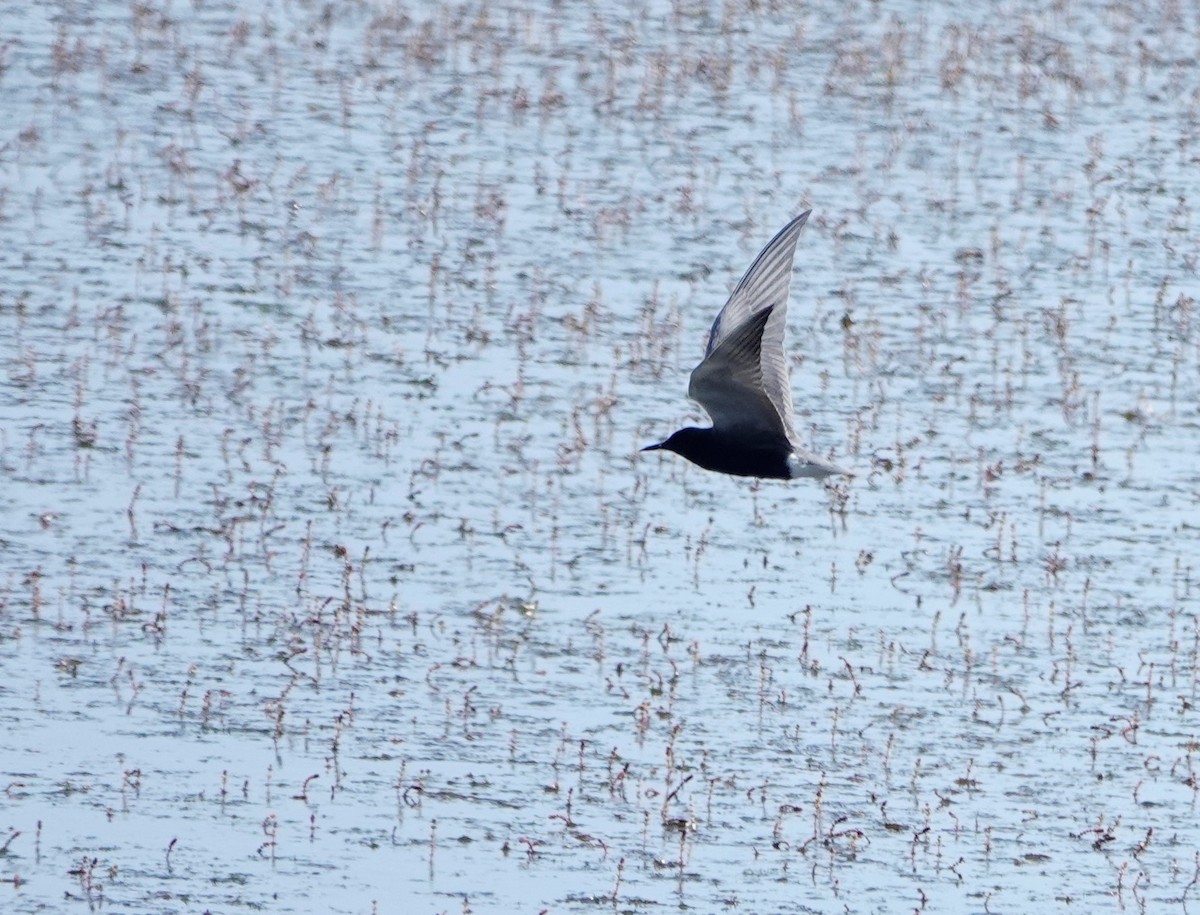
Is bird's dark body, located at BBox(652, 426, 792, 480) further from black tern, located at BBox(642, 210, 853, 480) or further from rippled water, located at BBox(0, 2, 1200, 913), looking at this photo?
rippled water, located at BBox(0, 2, 1200, 913)

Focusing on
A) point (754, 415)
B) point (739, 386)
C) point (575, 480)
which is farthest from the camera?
point (575, 480)

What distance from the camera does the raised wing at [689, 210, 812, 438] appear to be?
7.83m

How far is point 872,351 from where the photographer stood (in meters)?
11.5

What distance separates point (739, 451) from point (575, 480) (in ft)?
6.43

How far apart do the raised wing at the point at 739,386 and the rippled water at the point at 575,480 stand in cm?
80

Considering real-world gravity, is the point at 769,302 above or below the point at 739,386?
above

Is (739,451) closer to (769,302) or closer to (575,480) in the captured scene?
(769,302)

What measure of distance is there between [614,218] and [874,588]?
519cm

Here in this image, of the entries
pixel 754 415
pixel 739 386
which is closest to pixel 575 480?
pixel 754 415

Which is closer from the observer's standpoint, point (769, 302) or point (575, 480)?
point (769, 302)

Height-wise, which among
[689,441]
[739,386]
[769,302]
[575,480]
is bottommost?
[575,480]

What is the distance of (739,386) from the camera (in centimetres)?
770

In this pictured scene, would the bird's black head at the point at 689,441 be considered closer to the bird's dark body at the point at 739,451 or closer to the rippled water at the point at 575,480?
the bird's dark body at the point at 739,451

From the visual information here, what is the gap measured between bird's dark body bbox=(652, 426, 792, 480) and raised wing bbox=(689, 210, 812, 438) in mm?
69
